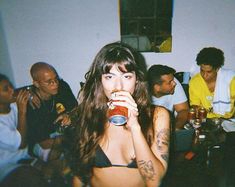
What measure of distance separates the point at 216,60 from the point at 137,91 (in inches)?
74.4

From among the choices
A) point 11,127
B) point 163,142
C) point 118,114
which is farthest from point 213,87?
point 11,127

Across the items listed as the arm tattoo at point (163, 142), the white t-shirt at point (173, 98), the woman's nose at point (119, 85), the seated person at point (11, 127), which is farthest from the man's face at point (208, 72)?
the seated person at point (11, 127)

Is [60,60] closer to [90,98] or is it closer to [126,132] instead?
[90,98]

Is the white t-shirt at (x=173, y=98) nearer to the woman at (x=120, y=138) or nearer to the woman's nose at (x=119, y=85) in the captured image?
the woman at (x=120, y=138)

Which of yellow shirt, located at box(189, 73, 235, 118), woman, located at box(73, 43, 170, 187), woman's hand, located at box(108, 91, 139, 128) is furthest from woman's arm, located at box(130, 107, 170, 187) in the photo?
yellow shirt, located at box(189, 73, 235, 118)

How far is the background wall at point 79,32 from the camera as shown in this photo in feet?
11.9

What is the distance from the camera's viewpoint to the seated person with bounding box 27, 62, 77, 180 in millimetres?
2631

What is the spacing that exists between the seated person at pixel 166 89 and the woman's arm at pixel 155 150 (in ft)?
4.32

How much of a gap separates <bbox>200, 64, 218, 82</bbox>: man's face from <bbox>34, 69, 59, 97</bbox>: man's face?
79.6 inches

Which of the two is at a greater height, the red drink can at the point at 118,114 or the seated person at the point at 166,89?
the red drink can at the point at 118,114

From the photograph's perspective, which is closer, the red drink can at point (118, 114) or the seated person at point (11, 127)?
the red drink can at point (118, 114)

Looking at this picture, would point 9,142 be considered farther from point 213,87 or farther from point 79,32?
point 213,87

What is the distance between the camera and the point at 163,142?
4.72 feet

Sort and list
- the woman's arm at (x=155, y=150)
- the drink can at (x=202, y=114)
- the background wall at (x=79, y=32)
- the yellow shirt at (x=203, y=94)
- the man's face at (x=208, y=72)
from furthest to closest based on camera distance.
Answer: the background wall at (x=79, y=32) < the yellow shirt at (x=203, y=94) < the man's face at (x=208, y=72) < the drink can at (x=202, y=114) < the woman's arm at (x=155, y=150)
